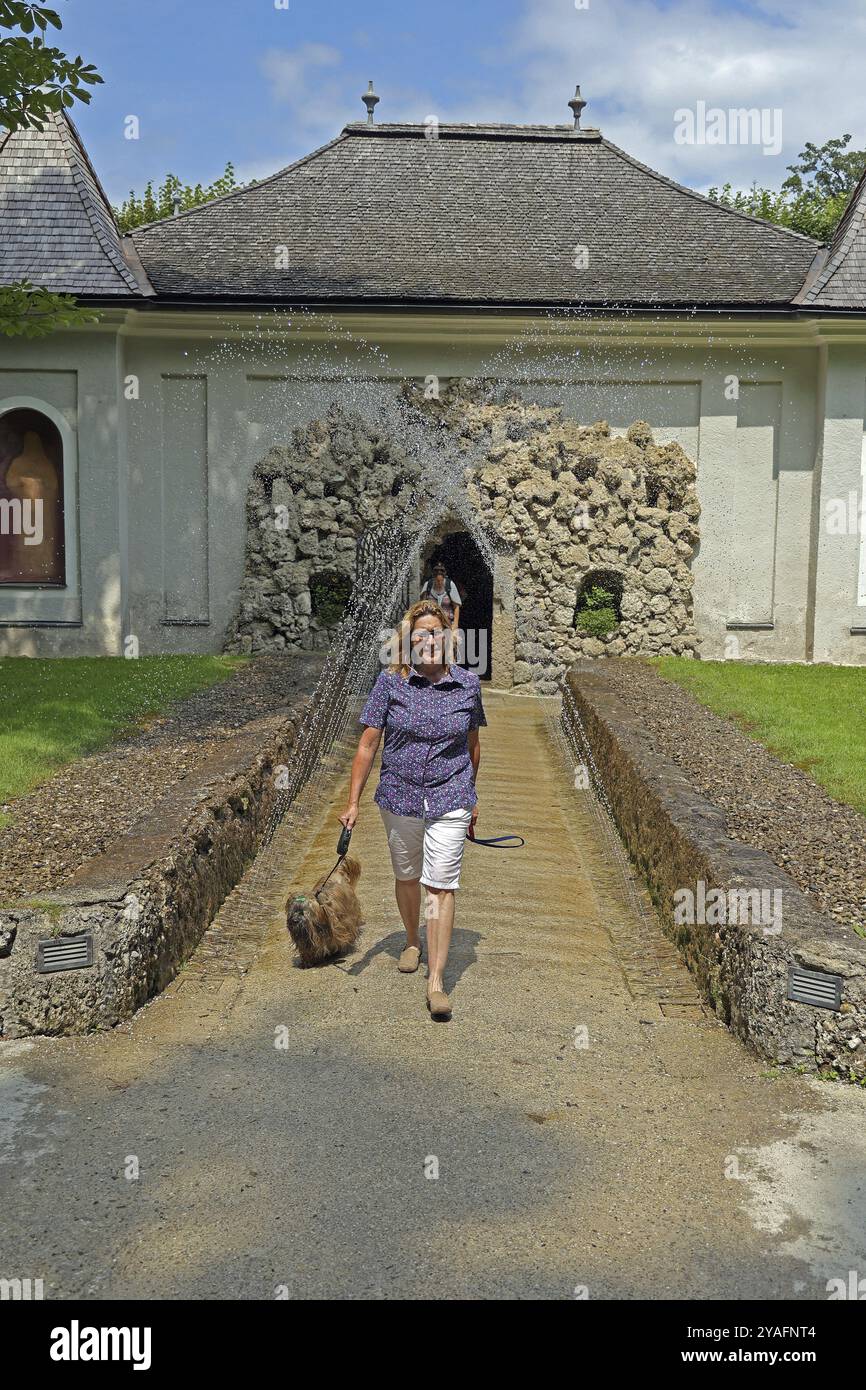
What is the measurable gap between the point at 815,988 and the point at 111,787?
16.7ft

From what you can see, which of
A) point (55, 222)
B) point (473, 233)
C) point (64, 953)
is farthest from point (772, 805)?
point (55, 222)

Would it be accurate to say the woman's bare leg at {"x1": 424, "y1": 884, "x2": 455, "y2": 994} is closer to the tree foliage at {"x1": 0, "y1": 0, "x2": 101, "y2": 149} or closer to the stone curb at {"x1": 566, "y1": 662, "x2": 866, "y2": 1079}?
the stone curb at {"x1": 566, "y1": 662, "x2": 866, "y2": 1079}

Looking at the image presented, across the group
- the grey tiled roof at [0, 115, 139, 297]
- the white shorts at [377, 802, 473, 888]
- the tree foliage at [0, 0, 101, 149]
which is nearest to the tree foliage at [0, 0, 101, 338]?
the tree foliage at [0, 0, 101, 149]

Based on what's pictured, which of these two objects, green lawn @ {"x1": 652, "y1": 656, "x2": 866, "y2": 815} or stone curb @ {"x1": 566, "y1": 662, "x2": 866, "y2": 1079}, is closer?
stone curb @ {"x1": 566, "y1": 662, "x2": 866, "y2": 1079}

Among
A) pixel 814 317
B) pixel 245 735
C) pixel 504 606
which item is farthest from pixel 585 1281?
pixel 814 317

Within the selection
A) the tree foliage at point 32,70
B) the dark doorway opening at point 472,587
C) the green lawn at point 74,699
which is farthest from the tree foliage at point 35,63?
the dark doorway opening at point 472,587

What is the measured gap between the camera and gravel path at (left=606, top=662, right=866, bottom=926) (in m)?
6.43

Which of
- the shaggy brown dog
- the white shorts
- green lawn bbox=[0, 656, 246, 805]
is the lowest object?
the shaggy brown dog

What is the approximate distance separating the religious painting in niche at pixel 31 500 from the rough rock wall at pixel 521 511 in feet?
9.58

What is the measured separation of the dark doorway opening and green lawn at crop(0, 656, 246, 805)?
4760mm

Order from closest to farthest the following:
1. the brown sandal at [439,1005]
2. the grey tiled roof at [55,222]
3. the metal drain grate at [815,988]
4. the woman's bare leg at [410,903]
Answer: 1. the metal drain grate at [815,988]
2. the brown sandal at [439,1005]
3. the woman's bare leg at [410,903]
4. the grey tiled roof at [55,222]

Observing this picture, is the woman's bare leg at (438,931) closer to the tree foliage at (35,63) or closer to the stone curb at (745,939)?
the stone curb at (745,939)

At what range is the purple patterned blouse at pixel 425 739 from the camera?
236 inches

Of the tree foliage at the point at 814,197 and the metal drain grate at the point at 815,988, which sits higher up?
the tree foliage at the point at 814,197
